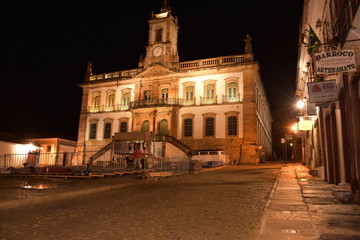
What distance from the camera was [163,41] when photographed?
35.1 meters

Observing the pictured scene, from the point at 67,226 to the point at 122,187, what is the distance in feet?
18.9

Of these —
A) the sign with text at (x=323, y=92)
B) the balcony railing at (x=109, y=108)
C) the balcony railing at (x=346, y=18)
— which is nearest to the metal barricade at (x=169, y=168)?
the sign with text at (x=323, y=92)

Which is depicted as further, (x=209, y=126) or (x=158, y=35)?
(x=158, y=35)

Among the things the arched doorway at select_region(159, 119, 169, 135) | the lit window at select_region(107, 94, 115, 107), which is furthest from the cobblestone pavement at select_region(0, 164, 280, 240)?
the lit window at select_region(107, 94, 115, 107)

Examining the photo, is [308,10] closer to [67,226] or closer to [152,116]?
[67,226]

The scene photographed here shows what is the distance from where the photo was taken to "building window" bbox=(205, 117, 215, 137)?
3084 centimetres

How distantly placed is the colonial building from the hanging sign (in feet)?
75.7

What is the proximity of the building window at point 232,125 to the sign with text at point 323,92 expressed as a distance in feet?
73.9

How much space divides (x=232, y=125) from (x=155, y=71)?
38.0 ft

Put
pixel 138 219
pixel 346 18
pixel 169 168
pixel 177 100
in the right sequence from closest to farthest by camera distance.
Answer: pixel 138 219
pixel 346 18
pixel 169 168
pixel 177 100

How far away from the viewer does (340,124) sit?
7840 mm

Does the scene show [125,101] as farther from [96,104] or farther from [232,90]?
[232,90]

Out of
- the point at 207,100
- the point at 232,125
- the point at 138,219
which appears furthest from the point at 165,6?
the point at 138,219

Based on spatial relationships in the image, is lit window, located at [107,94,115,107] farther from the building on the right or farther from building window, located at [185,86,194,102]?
the building on the right
